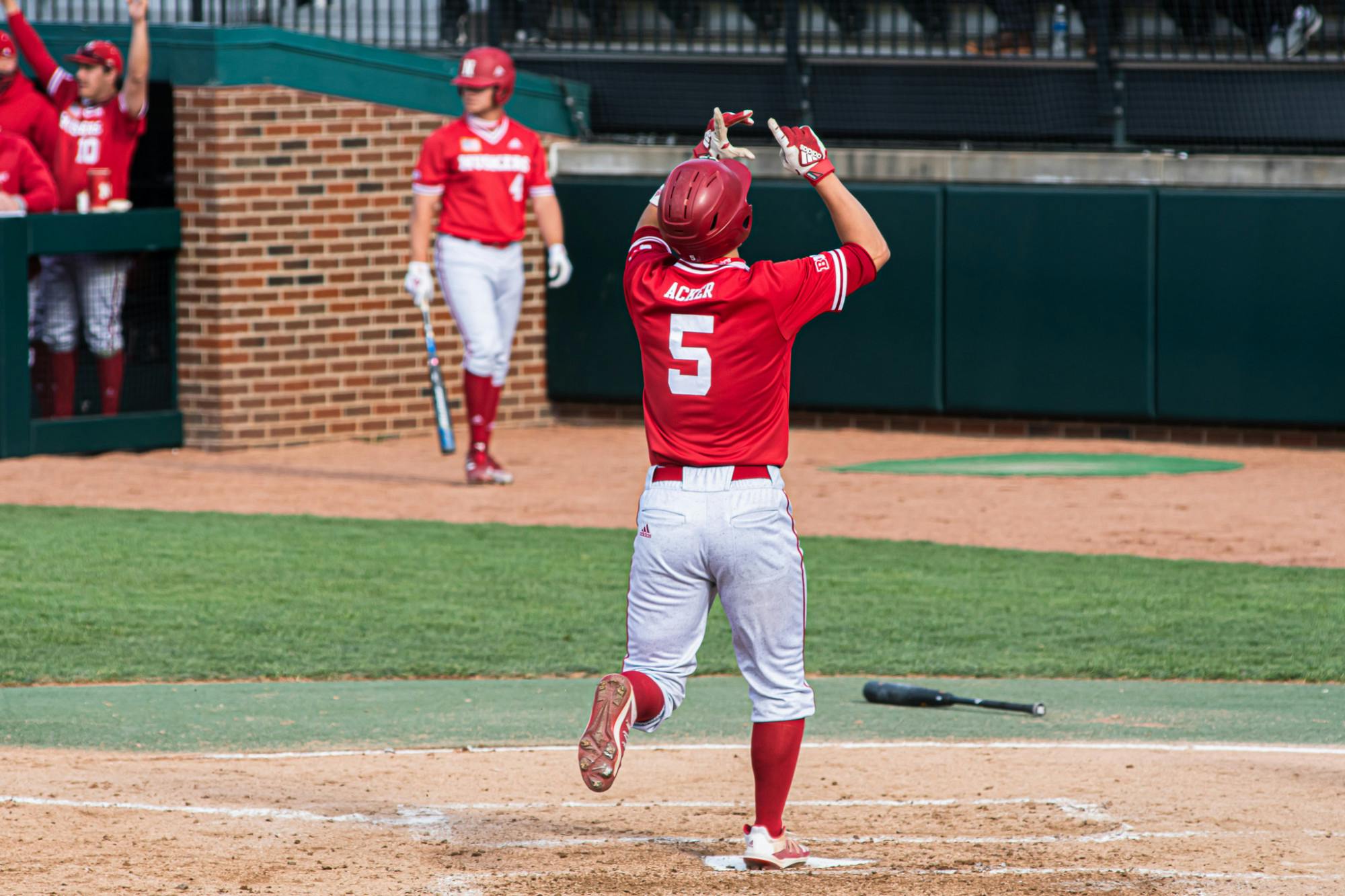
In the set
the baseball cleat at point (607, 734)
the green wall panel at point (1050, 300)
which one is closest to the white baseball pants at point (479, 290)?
the green wall panel at point (1050, 300)

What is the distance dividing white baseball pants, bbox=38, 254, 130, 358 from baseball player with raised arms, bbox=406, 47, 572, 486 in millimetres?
2648

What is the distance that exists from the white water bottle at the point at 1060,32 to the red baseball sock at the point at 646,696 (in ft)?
34.8

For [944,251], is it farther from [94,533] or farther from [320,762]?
[320,762]

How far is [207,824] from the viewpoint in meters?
5.15

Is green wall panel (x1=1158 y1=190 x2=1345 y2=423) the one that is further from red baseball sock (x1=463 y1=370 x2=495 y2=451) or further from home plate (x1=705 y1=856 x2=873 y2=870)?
home plate (x1=705 y1=856 x2=873 y2=870)

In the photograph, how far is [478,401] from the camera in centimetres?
1147

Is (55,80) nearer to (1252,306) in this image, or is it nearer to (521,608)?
(521,608)

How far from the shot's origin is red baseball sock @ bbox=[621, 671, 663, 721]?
14.7 ft

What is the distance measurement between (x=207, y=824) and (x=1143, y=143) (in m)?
10.4

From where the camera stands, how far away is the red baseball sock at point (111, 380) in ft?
42.4

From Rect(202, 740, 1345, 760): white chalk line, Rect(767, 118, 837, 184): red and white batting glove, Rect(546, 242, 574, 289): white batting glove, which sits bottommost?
Rect(202, 740, 1345, 760): white chalk line

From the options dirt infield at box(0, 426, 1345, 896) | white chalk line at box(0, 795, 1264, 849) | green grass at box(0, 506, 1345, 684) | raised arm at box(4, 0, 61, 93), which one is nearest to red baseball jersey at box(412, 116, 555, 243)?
green grass at box(0, 506, 1345, 684)

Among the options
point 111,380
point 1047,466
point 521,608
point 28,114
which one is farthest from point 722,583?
point 28,114

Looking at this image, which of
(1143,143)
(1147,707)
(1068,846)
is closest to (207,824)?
(1068,846)
